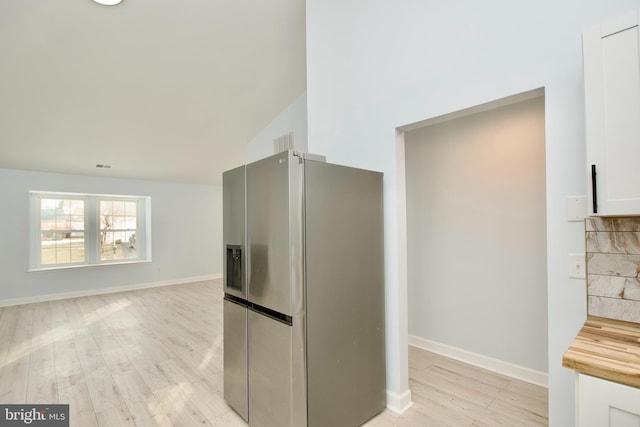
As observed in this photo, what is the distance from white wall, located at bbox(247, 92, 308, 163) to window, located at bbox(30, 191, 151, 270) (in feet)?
10.1

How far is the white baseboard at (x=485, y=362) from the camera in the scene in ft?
8.11

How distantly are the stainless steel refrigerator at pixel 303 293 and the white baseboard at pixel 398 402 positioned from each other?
2.4 inches

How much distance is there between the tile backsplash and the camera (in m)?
1.34

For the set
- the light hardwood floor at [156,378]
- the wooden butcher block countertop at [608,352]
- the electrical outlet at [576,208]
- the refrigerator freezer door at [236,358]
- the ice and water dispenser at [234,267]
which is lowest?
the light hardwood floor at [156,378]

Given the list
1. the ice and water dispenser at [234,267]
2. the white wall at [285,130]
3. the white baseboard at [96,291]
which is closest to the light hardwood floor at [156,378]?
the white baseboard at [96,291]

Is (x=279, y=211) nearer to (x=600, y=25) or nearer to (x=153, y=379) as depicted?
(x=600, y=25)

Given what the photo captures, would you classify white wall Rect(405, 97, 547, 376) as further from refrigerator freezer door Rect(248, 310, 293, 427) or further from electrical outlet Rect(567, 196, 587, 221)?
refrigerator freezer door Rect(248, 310, 293, 427)

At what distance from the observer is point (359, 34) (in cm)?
249

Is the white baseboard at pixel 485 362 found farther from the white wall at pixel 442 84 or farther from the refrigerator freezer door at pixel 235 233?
the refrigerator freezer door at pixel 235 233

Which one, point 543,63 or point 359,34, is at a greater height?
point 359,34

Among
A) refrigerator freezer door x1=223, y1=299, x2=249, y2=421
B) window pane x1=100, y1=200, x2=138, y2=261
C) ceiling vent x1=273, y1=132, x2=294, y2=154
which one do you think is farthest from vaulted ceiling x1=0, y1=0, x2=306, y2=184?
refrigerator freezer door x1=223, y1=299, x2=249, y2=421

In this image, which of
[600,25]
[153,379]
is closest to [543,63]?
[600,25]

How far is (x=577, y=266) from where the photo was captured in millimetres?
1466

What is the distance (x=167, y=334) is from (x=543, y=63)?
4.36 m
